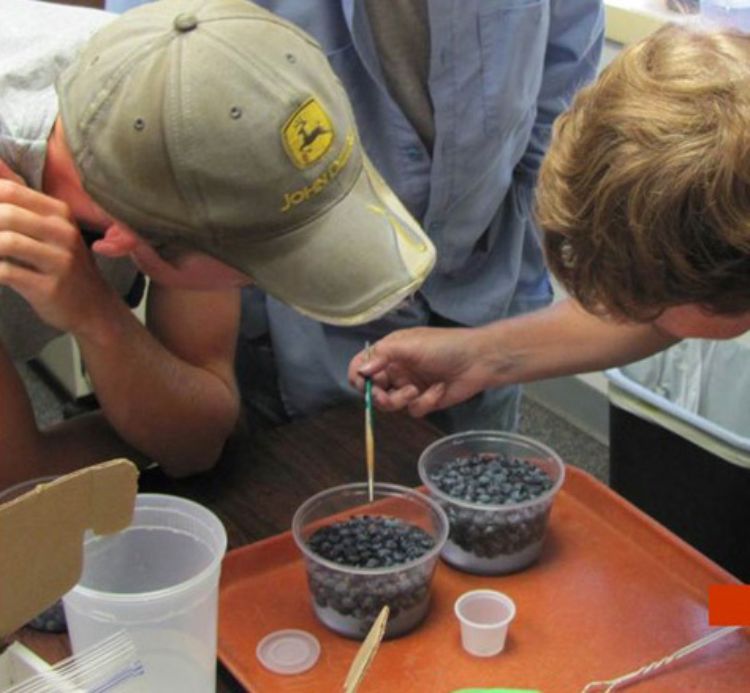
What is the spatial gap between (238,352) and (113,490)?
82cm

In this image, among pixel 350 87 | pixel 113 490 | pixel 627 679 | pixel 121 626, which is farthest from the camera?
pixel 350 87

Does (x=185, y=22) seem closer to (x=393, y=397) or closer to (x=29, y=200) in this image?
(x=29, y=200)

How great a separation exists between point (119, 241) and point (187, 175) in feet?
0.42

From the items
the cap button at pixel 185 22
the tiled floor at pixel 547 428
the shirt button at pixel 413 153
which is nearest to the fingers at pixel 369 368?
the shirt button at pixel 413 153

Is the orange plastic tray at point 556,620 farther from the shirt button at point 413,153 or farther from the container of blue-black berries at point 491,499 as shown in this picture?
the shirt button at point 413,153

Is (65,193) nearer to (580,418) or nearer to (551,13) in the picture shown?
(551,13)

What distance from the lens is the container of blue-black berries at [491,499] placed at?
119 cm

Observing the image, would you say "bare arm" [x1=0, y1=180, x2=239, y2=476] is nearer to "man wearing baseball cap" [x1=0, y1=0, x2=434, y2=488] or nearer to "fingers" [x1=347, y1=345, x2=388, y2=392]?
"man wearing baseball cap" [x1=0, y1=0, x2=434, y2=488]

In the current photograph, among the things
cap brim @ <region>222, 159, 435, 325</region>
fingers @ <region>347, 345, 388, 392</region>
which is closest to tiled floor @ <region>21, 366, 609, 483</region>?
fingers @ <region>347, 345, 388, 392</region>

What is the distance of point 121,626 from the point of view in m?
0.92

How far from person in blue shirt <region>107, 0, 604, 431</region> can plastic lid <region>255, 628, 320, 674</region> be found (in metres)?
0.46

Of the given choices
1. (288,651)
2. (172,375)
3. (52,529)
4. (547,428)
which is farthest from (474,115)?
(547,428)

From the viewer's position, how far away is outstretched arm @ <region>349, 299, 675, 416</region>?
1466 mm

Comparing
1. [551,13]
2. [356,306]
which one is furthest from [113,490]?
[551,13]
